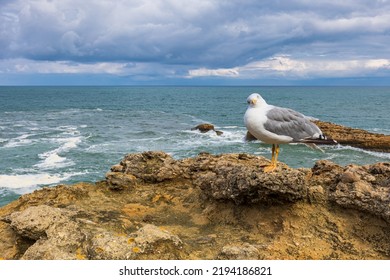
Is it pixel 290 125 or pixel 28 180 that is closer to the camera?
pixel 290 125

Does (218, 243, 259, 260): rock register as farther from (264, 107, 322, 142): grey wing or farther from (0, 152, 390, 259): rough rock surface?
(264, 107, 322, 142): grey wing

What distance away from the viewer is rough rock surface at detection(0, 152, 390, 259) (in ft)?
19.8

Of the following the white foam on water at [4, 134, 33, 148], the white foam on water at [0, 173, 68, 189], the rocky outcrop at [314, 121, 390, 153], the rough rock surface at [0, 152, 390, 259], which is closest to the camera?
the rough rock surface at [0, 152, 390, 259]

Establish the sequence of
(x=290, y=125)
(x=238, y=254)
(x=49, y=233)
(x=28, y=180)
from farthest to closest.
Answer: (x=28, y=180)
(x=290, y=125)
(x=49, y=233)
(x=238, y=254)

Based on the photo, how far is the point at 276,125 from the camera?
24.5 ft

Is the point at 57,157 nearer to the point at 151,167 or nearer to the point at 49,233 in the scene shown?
the point at 151,167

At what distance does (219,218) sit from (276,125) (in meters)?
2.43

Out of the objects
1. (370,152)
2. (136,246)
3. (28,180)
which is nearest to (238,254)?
(136,246)

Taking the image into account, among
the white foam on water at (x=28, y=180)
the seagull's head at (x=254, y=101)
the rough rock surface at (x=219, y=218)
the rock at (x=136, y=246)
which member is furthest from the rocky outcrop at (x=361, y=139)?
the rock at (x=136, y=246)

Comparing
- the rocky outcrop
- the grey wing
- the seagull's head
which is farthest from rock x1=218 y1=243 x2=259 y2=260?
the rocky outcrop

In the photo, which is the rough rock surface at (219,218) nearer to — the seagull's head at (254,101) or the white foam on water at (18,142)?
the seagull's head at (254,101)

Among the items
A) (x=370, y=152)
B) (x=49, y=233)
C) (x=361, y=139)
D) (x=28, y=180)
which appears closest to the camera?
(x=49, y=233)

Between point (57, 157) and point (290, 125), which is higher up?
point (290, 125)

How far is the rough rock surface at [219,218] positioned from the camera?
603 centimetres
